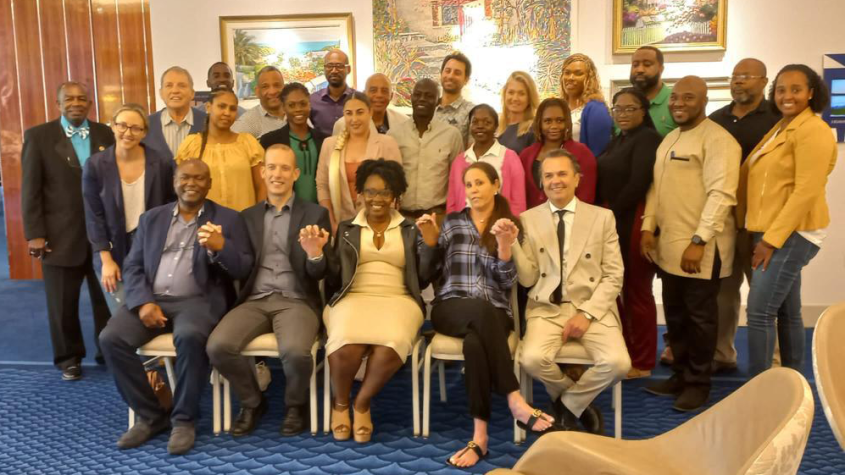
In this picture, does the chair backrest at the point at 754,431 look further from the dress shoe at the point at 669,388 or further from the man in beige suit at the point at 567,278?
the dress shoe at the point at 669,388

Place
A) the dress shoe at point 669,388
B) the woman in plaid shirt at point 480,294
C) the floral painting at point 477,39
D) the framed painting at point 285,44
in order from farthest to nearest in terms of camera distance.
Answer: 1. the framed painting at point 285,44
2. the floral painting at point 477,39
3. the dress shoe at point 669,388
4. the woman in plaid shirt at point 480,294

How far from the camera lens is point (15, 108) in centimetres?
682

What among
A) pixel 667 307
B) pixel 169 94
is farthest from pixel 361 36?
pixel 667 307

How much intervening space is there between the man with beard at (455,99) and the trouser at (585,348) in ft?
4.93

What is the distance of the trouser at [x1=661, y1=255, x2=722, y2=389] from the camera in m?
3.58

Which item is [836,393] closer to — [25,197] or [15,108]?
[25,197]

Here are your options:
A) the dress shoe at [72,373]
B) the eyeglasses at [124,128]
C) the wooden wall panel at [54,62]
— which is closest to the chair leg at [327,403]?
the eyeglasses at [124,128]

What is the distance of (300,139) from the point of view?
4.12m

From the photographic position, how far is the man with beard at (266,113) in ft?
14.6

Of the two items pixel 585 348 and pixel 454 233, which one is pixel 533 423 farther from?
pixel 454 233

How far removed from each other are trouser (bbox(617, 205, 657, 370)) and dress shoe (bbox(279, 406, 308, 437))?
5.88ft

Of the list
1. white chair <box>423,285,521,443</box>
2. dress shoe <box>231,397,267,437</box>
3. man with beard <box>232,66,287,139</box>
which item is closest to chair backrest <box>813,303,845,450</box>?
white chair <box>423,285,521,443</box>

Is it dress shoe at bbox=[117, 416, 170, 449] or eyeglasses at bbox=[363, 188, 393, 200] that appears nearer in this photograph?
dress shoe at bbox=[117, 416, 170, 449]

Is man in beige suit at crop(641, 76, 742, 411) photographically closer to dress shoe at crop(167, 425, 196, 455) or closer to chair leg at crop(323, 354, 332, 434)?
chair leg at crop(323, 354, 332, 434)
